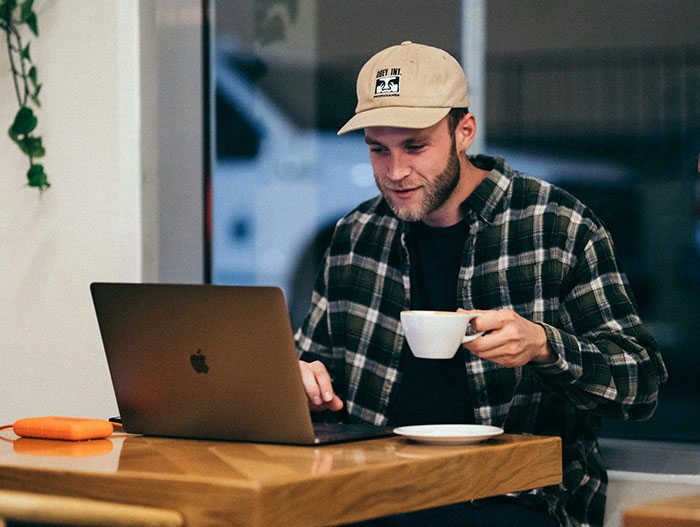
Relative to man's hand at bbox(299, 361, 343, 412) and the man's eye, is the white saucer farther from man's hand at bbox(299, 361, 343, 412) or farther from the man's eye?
the man's eye

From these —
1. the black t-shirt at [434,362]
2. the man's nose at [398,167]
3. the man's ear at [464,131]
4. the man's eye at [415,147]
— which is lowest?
the black t-shirt at [434,362]

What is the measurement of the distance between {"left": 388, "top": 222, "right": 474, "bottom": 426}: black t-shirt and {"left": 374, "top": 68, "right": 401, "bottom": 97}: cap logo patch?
0.32m

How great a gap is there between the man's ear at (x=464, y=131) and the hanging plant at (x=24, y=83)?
1.10 metres

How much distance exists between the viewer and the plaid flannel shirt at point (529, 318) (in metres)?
1.67

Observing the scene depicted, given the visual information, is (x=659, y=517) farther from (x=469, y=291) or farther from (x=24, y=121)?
(x=24, y=121)

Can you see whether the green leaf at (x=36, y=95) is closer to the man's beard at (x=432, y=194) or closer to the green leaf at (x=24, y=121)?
the green leaf at (x=24, y=121)

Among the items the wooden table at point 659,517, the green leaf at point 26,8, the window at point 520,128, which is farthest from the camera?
the green leaf at point 26,8

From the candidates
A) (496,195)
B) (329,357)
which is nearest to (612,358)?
(496,195)

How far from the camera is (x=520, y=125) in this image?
2.21 meters

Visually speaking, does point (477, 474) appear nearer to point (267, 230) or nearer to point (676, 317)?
point (676, 317)

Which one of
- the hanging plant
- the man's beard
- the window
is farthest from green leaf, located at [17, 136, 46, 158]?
the man's beard

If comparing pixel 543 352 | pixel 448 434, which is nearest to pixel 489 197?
pixel 543 352

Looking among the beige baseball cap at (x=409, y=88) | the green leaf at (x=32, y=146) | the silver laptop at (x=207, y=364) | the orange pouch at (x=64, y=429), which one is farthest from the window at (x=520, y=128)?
the orange pouch at (x=64, y=429)

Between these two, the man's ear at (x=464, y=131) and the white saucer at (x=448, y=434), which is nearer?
the white saucer at (x=448, y=434)
